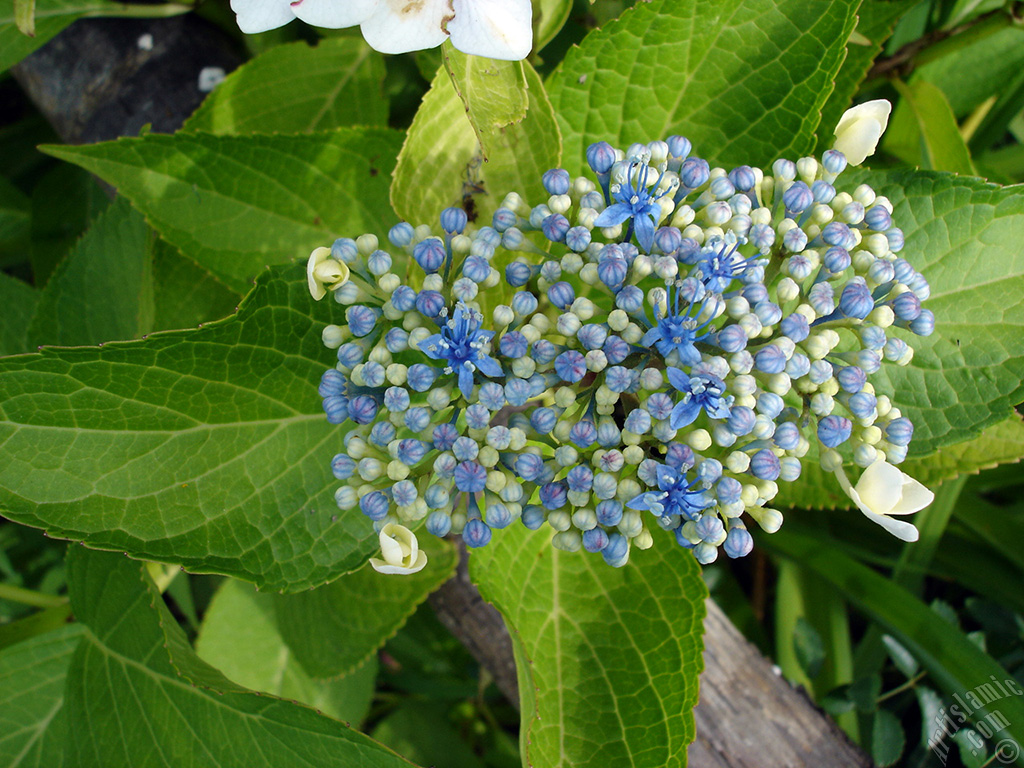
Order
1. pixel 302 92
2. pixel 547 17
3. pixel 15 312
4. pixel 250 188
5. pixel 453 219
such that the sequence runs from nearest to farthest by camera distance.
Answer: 1. pixel 453 219
2. pixel 547 17
3. pixel 250 188
4. pixel 302 92
5. pixel 15 312

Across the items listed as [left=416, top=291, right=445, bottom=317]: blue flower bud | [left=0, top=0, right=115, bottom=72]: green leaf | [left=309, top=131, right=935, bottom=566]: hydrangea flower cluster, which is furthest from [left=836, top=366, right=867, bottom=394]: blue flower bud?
[left=0, top=0, right=115, bottom=72]: green leaf

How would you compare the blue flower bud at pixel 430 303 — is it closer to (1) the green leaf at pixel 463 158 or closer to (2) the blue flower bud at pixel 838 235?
(1) the green leaf at pixel 463 158

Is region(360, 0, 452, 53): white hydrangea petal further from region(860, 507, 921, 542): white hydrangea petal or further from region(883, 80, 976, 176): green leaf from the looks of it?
region(883, 80, 976, 176): green leaf

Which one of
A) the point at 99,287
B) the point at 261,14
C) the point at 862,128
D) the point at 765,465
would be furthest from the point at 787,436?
the point at 99,287

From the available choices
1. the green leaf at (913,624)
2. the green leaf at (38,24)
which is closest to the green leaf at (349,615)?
the green leaf at (913,624)

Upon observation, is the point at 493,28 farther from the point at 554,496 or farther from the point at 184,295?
the point at 184,295

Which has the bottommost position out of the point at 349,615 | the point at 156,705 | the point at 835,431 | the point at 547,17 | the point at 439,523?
the point at 349,615
